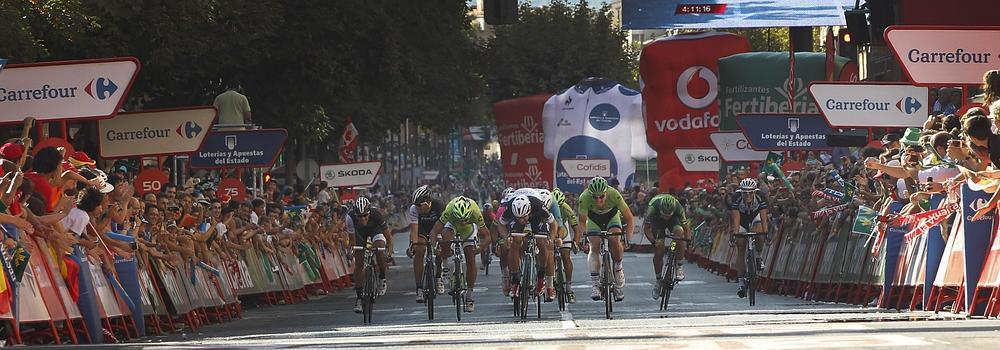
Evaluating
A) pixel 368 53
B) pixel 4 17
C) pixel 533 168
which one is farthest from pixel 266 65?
pixel 533 168

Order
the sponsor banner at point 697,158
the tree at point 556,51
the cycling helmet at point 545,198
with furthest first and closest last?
the tree at point 556,51, the sponsor banner at point 697,158, the cycling helmet at point 545,198

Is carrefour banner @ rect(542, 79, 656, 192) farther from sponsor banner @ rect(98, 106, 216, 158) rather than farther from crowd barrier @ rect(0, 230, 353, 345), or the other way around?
sponsor banner @ rect(98, 106, 216, 158)

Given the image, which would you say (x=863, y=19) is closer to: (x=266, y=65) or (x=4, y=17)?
(x=4, y=17)

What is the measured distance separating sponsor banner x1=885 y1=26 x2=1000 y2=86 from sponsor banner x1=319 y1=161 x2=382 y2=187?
26046 millimetres

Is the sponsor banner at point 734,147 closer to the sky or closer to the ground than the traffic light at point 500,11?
closer to the ground

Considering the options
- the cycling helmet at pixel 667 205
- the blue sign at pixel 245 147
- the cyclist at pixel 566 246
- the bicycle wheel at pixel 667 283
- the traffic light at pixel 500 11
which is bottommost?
the bicycle wheel at pixel 667 283

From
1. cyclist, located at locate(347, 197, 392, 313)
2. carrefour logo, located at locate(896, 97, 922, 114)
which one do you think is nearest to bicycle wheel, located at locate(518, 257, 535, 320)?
cyclist, located at locate(347, 197, 392, 313)

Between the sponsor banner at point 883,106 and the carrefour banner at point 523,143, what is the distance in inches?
1465

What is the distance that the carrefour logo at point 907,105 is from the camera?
25.7m

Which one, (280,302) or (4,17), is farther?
(280,302)

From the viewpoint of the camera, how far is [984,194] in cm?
1581

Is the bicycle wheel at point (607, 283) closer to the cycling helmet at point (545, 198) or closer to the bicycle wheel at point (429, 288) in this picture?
the cycling helmet at point (545, 198)

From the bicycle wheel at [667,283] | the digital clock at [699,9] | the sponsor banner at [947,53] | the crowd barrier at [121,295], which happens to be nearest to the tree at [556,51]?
the digital clock at [699,9]

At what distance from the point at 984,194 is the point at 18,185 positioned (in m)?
7.36
